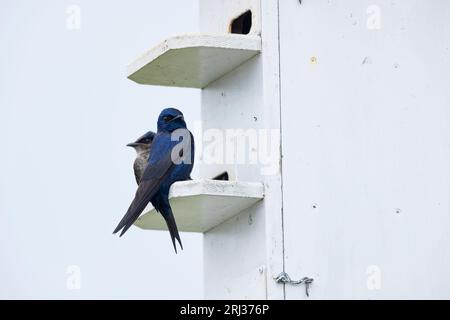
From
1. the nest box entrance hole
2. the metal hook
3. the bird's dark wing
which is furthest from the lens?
the nest box entrance hole

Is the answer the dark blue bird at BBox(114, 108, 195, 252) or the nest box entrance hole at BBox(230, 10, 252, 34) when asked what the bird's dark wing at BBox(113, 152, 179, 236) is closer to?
the dark blue bird at BBox(114, 108, 195, 252)

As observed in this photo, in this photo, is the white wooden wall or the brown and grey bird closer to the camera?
the white wooden wall

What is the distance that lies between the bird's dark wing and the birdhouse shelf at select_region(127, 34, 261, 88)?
0.42 metres

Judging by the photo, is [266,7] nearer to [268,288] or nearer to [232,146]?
[232,146]

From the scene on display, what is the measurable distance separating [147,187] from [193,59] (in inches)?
24.1

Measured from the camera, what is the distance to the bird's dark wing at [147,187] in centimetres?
934

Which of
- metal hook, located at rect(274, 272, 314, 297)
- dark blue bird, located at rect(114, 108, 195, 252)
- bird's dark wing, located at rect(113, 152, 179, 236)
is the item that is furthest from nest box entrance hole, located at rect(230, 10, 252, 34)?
metal hook, located at rect(274, 272, 314, 297)

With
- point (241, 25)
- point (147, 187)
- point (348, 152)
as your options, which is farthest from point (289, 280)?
point (241, 25)

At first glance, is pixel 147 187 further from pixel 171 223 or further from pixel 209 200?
pixel 209 200

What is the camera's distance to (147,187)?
9414mm

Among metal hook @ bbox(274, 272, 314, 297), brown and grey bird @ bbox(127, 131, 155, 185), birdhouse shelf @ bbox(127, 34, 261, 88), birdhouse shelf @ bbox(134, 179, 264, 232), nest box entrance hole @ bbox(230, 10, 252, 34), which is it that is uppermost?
nest box entrance hole @ bbox(230, 10, 252, 34)

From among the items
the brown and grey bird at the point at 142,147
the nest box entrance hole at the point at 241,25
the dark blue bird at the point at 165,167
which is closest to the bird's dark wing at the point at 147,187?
the dark blue bird at the point at 165,167

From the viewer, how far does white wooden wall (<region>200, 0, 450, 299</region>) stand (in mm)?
9141

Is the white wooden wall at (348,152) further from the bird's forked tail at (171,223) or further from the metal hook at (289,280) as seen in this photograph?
the bird's forked tail at (171,223)
